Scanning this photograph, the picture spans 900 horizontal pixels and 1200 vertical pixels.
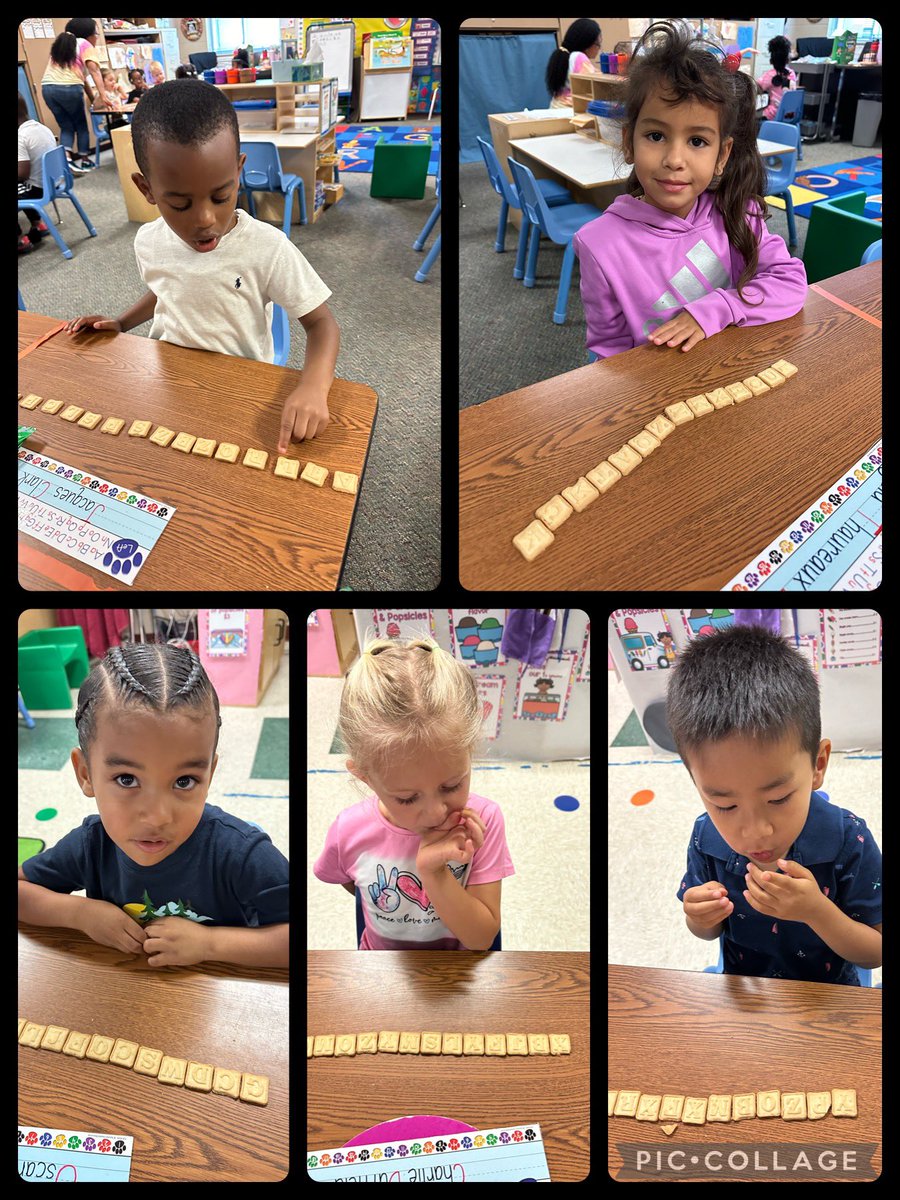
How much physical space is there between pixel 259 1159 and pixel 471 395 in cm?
200

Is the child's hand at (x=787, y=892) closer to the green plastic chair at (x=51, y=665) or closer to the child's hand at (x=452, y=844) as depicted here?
the child's hand at (x=452, y=844)

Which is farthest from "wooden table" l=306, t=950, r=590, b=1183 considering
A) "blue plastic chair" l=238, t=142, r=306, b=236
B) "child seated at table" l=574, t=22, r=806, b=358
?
"blue plastic chair" l=238, t=142, r=306, b=236

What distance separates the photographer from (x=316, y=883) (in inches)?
64.7

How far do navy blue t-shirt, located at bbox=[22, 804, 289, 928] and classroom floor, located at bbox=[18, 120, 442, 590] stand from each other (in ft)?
2.71

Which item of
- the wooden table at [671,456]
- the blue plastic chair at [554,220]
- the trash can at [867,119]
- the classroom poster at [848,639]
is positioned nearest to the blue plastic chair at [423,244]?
the blue plastic chair at [554,220]

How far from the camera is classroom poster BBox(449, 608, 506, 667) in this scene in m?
1.31

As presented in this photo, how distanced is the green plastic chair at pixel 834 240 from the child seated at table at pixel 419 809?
81.9 inches

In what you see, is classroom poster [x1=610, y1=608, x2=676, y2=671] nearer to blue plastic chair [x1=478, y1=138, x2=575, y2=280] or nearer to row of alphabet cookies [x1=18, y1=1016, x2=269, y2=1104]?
row of alphabet cookies [x1=18, y1=1016, x2=269, y2=1104]

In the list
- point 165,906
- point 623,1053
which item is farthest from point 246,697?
point 623,1053

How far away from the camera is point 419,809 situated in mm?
1065

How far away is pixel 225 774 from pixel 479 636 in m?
0.81

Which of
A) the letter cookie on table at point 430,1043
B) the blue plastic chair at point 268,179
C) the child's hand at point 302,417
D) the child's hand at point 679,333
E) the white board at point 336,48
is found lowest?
the letter cookie on table at point 430,1043

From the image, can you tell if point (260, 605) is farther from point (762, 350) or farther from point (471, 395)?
point (471, 395)

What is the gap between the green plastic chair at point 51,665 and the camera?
1.66 meters
